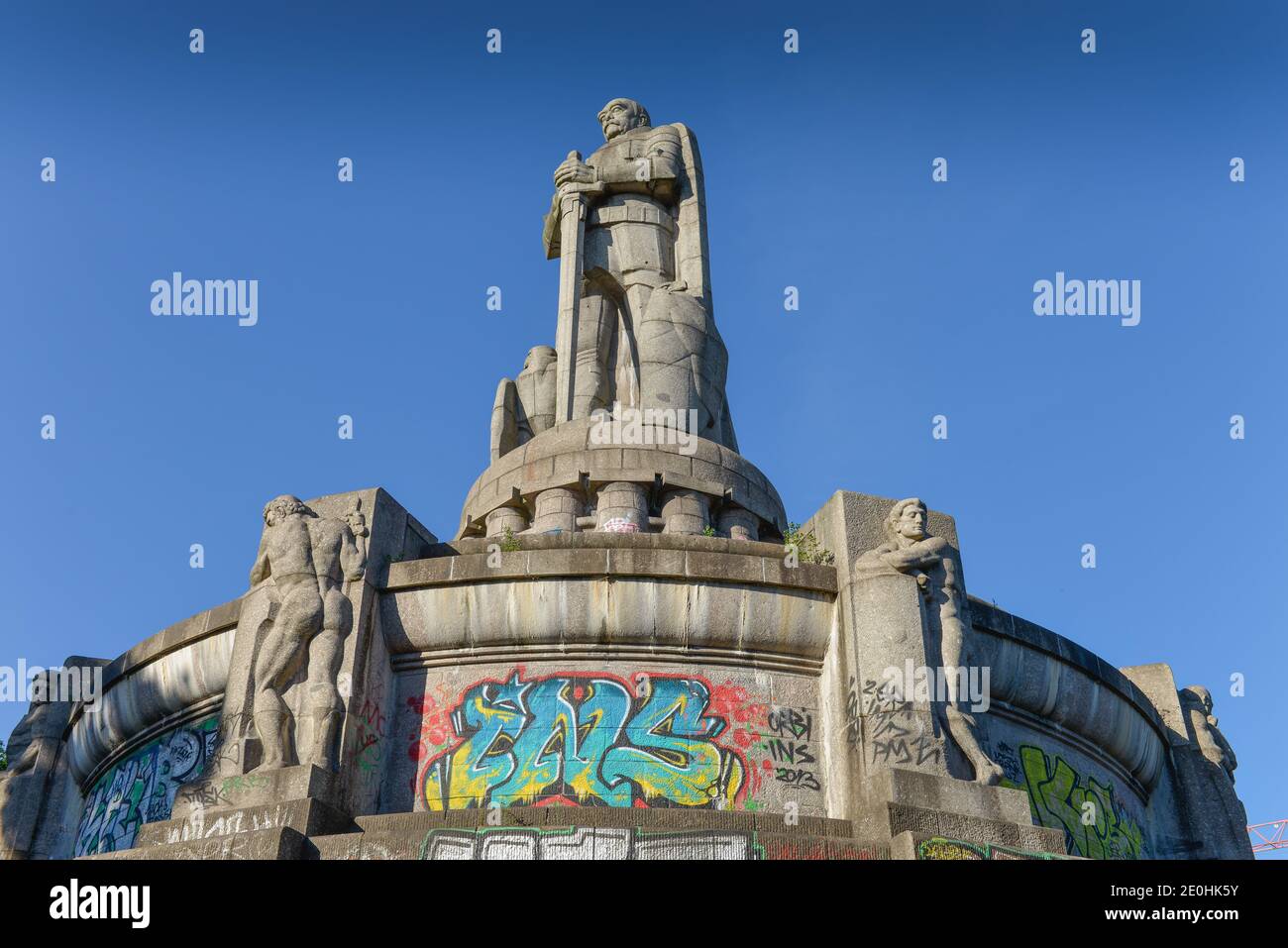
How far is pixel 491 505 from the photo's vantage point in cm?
1622

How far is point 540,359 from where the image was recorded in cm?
1842

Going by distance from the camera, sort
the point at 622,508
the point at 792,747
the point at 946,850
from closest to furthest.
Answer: the point at 946,850, the point at 792,747, the point at 622,508

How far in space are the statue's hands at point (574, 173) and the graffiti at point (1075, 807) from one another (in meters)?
10.1

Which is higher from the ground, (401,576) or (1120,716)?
(401,576)

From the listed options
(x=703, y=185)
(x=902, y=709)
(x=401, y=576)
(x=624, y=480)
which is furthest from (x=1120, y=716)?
(x=703, y=185)

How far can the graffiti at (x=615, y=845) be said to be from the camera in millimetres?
8945

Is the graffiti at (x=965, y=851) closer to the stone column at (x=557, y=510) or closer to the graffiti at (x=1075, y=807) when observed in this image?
the graffiti at (x=1075, y=807)

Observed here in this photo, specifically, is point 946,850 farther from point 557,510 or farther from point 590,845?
point 557,510

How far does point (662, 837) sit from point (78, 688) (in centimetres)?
789

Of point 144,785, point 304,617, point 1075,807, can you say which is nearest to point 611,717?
point 304,617

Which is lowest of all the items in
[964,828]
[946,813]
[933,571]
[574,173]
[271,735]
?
[964,828]

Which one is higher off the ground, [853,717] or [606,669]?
[606,669]

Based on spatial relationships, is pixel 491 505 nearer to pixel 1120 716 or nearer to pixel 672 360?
pixel 672 360

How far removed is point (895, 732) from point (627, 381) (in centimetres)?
826
